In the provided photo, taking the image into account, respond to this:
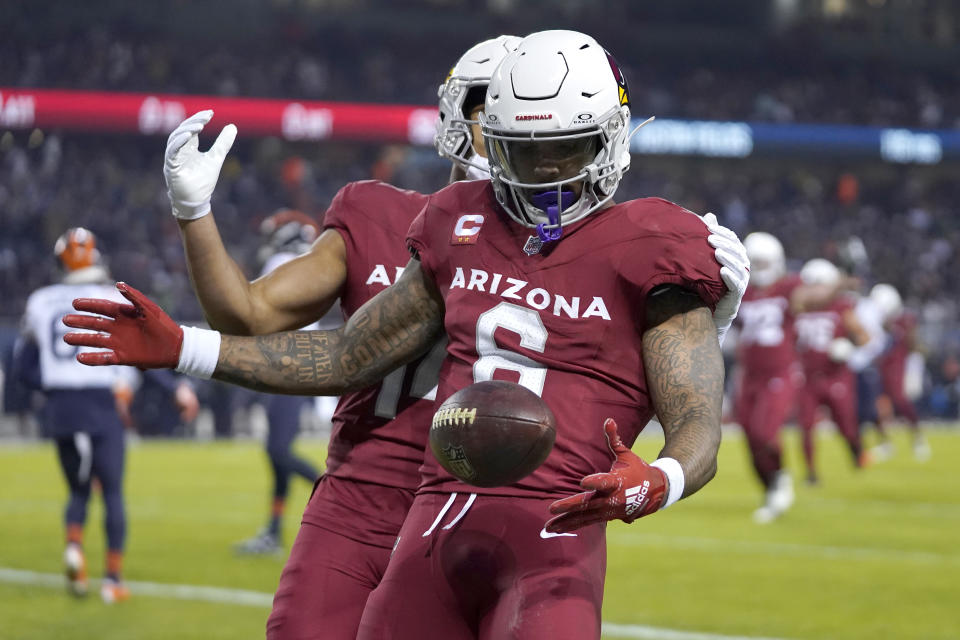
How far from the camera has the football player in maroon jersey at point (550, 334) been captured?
246 centimetres

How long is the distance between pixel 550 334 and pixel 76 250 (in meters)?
5.18

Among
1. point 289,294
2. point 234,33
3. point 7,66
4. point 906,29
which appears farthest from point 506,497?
point 906,29

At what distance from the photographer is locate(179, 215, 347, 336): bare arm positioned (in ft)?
9.65

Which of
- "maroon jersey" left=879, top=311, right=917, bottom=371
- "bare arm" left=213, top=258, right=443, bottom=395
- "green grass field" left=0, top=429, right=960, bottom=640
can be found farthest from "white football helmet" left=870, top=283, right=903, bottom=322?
"bare arm" left=213, top=258, right=443, bottom=395

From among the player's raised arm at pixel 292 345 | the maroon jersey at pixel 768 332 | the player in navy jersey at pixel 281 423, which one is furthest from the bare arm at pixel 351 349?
the maroon jersey at pixel 768 332

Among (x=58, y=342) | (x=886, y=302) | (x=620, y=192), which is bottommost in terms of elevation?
(x=620, y=192)

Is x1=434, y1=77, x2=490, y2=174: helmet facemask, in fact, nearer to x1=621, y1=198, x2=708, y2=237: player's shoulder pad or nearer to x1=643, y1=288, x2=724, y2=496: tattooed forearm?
x1=621, y1=198, x2=708, y2=237: player's shoulder pad

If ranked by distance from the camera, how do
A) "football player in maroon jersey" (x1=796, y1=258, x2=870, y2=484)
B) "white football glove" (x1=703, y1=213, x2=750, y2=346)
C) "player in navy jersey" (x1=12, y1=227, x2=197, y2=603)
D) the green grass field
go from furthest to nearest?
"football player in maroon jersey" (x1=796, y1=258, x2=870, y2=484)
"player in navy jersey" (x1=12, y1=227, x2=197, y2=603)
the green grass field
"white football glove" (x1=703, y1=213, x2=750, y2=346)

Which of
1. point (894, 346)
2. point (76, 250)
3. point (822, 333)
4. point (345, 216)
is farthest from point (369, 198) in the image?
point (894, 346)

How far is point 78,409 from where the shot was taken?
22.8ft

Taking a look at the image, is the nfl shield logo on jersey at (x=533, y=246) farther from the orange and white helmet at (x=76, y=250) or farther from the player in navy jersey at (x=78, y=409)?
the orange and white helmet at (x=76, y=250)

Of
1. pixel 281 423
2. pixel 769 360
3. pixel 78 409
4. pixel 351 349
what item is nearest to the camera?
pixel 351 349

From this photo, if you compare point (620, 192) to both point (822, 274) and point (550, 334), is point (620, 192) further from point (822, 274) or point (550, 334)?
point (550, 334)

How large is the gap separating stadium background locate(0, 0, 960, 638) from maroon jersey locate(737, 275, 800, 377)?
1.17 metres
